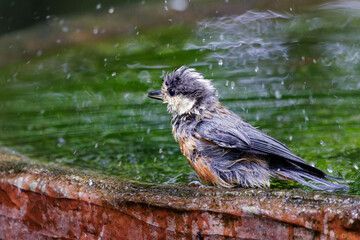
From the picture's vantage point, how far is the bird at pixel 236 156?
276cm

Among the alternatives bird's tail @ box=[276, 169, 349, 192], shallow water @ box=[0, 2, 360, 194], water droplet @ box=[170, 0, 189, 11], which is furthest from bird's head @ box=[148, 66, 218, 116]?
water droplet @ box=[170, 0, 189, 11]

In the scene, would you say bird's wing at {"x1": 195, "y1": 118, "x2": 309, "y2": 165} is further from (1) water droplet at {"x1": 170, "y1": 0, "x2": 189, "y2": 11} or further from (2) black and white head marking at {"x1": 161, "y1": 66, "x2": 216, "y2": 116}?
(1) water droplet at {"x1": 170, "y1": 0, "x2": 189, "y2": 11}

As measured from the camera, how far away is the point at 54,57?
7.52m

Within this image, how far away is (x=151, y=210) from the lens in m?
2.34

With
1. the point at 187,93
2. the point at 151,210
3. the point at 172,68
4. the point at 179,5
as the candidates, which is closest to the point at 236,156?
the point at 187,93

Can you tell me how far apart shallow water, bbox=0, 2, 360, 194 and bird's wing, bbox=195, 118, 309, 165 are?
445 millimetres

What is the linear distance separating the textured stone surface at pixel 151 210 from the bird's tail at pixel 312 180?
21.3 inches

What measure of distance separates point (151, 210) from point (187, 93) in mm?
1041

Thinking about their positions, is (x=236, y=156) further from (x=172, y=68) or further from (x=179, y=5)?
(x=179, y=5)

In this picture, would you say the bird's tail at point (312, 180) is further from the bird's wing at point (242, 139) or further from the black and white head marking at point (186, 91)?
the black and white head marking at point (186, 91)

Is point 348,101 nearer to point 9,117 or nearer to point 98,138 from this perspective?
point 98,138

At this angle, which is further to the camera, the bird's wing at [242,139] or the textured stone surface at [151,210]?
the bird's wing at [242,139]

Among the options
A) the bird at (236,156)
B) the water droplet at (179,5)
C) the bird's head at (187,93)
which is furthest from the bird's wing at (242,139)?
the water droplet at (179,5)

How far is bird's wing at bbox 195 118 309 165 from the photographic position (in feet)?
9.05
